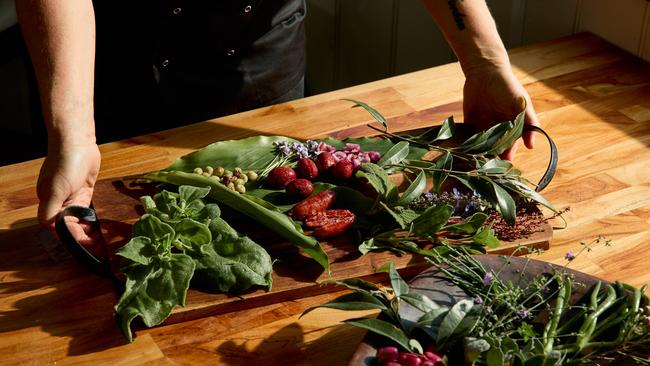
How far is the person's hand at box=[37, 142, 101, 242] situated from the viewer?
4.49 feet

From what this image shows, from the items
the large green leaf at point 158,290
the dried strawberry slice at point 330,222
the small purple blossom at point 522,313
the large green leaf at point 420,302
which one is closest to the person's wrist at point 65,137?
the large green leaf at point 158,290

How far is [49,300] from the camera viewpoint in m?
1.32

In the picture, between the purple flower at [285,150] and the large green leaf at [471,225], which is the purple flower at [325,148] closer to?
the purple flower at [285,150]

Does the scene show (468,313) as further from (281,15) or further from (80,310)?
(281,15)

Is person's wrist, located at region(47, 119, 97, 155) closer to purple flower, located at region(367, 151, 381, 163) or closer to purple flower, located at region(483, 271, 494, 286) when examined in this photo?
purple flower, located at region(367, 151, 381, 163)

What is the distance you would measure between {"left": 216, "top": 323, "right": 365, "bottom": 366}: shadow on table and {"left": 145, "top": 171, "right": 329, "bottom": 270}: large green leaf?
0.37 ft

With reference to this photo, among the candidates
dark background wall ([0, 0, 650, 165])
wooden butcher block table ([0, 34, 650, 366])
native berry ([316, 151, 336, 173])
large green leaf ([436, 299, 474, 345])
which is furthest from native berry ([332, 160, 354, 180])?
dark background wall ([0, 0, 650, 165])

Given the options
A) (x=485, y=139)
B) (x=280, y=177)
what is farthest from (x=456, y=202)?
(x=280, y=177)

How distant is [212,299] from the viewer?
1.28 m

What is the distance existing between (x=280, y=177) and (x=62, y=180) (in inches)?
13.0

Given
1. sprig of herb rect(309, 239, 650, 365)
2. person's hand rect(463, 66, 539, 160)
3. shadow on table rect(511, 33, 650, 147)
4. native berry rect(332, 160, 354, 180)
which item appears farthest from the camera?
shadow on table rect(511, 33, 650, 147)

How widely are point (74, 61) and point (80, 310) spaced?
0.39 m

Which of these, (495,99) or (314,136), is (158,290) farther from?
(495,99)

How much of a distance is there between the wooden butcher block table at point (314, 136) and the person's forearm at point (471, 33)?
5.2 inches
